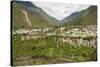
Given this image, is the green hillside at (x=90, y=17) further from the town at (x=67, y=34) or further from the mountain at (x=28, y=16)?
the mountain at (x=28, y=16)

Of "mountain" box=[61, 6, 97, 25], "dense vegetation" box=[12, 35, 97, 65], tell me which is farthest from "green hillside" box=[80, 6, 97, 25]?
"dense vegetation" box=[12, 35, 97, 65]

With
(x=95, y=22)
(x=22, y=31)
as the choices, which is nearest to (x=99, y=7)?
(x=95, y=22)

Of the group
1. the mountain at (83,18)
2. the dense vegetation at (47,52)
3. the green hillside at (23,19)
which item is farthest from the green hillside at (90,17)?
the green hillside at (23,19)

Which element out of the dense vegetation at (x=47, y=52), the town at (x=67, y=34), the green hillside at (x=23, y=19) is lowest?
the dense vegetation at (x=47, y=52)

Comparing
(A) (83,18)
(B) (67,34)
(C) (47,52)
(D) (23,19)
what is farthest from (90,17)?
(D) (23,19)

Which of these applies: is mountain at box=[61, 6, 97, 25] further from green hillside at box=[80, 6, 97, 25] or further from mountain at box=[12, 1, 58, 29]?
mountain at box=[12, 1, 58, 29]

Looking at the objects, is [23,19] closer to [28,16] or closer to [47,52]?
[28,16]
